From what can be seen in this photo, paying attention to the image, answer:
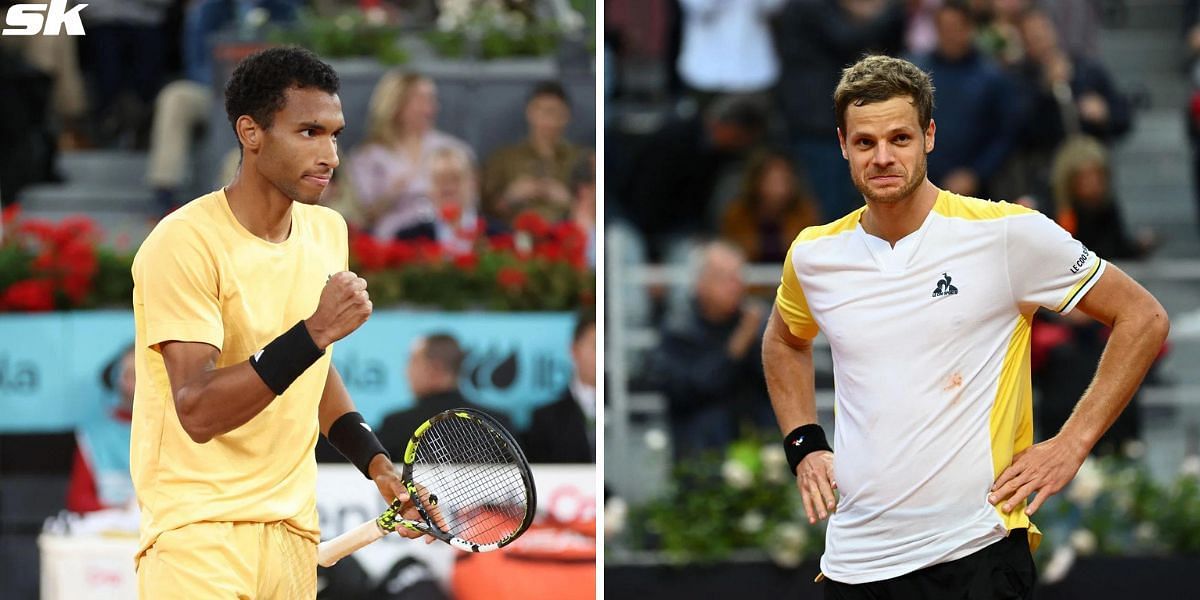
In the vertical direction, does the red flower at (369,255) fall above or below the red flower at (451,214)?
below

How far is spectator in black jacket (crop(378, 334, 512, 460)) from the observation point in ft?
28.2

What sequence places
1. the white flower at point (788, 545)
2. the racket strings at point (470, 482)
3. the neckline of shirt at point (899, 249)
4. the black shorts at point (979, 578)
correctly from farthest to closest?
the white flower at point (788, 545) < the racket strings at point (470, 482) < the neckline of shirt at point (899, 249) < the black shorts at point (979, 578)

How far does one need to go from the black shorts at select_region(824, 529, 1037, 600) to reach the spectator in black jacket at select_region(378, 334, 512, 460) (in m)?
4.31

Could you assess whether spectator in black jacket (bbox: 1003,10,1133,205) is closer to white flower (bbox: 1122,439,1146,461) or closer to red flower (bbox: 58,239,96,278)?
white flower (bbox: 1122,439,1146,461)

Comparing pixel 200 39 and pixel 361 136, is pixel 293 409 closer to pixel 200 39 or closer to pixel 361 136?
pixel 361 136

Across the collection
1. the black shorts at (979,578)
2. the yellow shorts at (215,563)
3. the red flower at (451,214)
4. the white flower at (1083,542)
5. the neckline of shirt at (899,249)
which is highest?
the neckline of shirt at (899,249)

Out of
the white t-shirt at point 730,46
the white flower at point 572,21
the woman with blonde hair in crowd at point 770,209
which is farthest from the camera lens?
the white t-shirt at point 730,46

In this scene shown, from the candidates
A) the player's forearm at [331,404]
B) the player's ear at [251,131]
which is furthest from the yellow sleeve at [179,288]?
the player's forearm at [331,404]

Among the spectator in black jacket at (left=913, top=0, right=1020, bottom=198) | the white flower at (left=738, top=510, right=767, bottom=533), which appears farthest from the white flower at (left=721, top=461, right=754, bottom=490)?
the spectator in black jacket at (left=913, top=0, right=1020, bottom=198)

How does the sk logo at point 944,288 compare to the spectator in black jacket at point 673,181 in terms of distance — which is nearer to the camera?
the sk logo at point 944,288

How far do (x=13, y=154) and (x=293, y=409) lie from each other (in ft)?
23.2

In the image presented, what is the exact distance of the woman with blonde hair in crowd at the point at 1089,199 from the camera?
10.2 meters

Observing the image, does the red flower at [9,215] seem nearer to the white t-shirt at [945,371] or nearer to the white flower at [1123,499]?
the white flower at [1123,499]

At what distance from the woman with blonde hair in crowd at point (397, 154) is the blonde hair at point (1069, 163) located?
11.6ft
